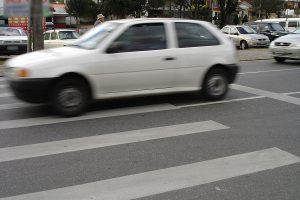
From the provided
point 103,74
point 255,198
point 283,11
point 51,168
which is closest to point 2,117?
point 103,74

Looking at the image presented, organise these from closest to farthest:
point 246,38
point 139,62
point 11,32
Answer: point 139,62 → point 11,32 → point 246,38

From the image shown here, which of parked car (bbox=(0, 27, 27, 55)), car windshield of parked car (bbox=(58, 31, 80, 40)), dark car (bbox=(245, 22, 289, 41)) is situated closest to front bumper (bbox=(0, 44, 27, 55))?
parked car (bbox=(0, 27, 27, 55))

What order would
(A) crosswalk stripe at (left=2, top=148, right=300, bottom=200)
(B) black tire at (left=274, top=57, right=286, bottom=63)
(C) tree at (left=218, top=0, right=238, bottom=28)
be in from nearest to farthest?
(A) crosswalk stripe at (left=2, top=148, right=300, bottom=200), (B) black tire at (left=274, top=57, right=286, bottom=63), (C) tree at (left=218, top=0, right=238, bottom=28)

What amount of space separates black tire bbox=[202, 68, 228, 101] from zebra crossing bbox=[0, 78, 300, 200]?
169 cm

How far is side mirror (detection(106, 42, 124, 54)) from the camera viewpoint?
779 centimetres

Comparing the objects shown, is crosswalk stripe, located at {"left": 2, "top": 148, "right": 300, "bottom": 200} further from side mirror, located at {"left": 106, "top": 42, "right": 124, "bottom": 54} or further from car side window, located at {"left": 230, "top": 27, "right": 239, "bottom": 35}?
car side window, located at {"left": 230, "top": 27, "right": 239, "bottom": 35}

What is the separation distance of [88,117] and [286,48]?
1040cm

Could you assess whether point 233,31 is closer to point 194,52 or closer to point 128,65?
point 194,52

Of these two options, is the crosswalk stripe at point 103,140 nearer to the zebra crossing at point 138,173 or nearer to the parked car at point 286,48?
the zebra crossing at point 138,173

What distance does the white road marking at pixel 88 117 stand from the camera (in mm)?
7105

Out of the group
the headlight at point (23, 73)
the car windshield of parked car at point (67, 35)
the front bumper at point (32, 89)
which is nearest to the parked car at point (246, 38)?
the car windshield of parked car at point (67, 35)

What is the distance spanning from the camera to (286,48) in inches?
629

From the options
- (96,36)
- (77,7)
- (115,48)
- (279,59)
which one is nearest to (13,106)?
(96,36)

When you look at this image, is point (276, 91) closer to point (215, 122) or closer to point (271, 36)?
point (215, 122)
